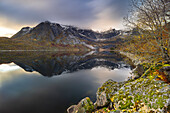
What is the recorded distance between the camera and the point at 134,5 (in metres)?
9.73

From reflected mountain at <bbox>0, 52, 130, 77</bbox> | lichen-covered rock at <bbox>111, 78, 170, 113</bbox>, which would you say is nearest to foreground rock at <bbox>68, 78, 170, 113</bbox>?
lichen-covered rock at <bbox>111, 78, 170, 113</bbox>

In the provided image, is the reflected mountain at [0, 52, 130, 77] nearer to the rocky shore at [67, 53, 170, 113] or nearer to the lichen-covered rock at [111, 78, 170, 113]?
the rocky shore at [67, 53, 170, 113]

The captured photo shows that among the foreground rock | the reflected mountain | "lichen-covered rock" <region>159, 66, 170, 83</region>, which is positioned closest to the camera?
the foreground rock

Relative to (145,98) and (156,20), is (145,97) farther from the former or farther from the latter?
(156,20)

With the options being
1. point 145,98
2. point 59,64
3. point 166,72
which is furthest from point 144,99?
point 59,64

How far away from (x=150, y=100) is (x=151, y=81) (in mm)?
2091

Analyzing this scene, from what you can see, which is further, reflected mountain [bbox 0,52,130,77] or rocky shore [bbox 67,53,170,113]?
reflected mountain [bbox 0,52,130,77]

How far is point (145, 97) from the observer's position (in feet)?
22.3

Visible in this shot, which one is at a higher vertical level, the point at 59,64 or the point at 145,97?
the point at 145,97

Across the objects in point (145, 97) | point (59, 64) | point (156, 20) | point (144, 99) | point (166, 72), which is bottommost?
point (59, 64)

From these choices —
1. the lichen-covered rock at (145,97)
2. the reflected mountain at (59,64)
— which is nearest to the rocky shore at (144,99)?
the lichen-covered rock at (145,97)

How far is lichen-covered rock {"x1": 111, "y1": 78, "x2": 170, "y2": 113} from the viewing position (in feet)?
18.9

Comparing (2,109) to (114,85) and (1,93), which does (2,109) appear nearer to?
(1,93)

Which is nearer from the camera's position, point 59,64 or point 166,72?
point 166,72
